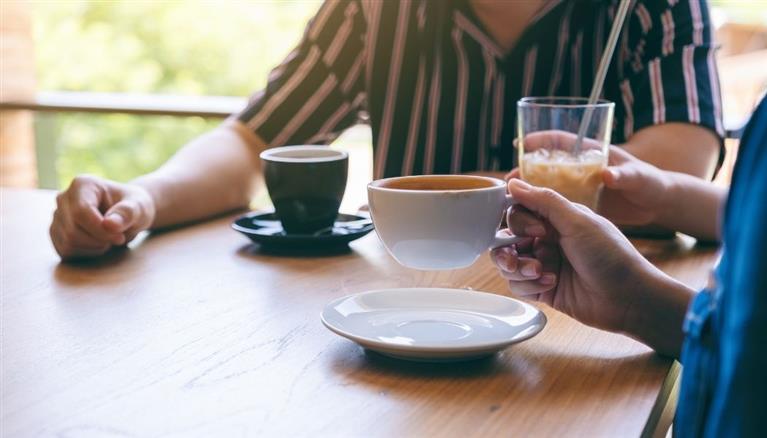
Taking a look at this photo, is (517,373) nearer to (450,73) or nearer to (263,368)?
(263,368)

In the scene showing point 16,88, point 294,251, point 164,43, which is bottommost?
point 164,43

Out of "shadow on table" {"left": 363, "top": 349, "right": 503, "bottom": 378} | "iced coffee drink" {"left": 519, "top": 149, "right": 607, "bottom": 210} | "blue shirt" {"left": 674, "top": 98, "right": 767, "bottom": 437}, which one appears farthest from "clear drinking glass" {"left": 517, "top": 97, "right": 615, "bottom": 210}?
"blue shirt" {"left": 674, "top": 98, "right": 767, "bottom": 437}

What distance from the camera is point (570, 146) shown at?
1.23 metres

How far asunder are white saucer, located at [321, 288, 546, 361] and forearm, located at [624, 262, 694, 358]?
3.6 inches

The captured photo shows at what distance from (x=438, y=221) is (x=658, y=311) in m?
0.22

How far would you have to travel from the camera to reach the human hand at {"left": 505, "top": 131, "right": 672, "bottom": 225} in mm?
1227

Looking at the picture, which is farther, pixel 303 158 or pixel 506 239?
pixel 303 158

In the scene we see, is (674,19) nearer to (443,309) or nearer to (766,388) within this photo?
(443,309)

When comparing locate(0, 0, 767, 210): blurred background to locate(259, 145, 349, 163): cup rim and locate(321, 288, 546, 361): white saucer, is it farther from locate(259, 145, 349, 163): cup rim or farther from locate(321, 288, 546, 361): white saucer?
locate(321, 288, 546, 361): white saucer

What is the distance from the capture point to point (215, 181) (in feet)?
4.88

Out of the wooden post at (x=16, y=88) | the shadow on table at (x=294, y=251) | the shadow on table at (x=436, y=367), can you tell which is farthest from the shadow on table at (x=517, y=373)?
the wooden post at (x=16, y=88)

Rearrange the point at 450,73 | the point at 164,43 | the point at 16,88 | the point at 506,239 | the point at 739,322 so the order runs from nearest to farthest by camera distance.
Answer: the point at 739,322 < the point at 506,239 < the point at 450,73 < the point at 16,88 < the point at 164,43

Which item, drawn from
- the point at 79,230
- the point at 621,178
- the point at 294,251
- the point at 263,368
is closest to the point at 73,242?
the point at 79,230

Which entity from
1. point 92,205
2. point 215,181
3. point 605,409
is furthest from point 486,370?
point 215,181
